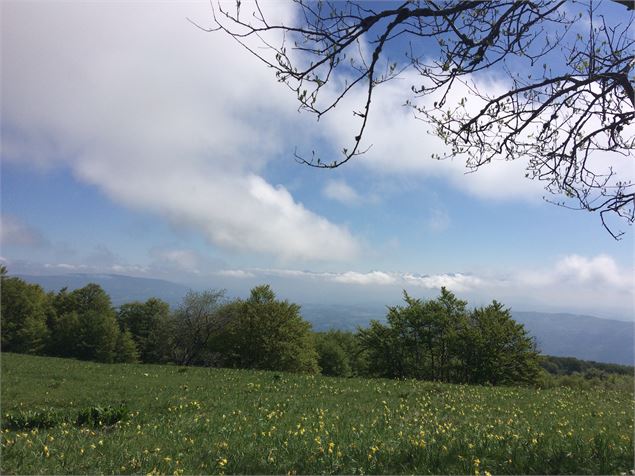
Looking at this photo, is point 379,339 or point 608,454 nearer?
point 608,454

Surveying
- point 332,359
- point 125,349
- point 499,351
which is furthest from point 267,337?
point 125,349

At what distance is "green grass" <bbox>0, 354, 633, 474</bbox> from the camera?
557 cm

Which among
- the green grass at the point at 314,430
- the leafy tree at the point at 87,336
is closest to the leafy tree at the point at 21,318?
the leafy tree at the point at 87,336

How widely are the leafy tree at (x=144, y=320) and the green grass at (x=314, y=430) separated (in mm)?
50101

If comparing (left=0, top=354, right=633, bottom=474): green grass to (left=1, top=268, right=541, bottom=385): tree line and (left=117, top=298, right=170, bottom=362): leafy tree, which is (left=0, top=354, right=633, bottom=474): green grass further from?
(left=117, top=298, right=170, bottom=362): leafy tree

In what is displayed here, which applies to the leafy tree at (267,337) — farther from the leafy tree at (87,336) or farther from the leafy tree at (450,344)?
the leafy tree at (87,336)

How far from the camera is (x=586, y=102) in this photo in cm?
574

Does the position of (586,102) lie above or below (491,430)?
above

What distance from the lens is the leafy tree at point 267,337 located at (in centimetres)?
3966

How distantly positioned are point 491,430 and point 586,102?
6.27 meters

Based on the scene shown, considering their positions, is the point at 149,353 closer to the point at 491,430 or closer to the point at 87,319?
the point at 87,319

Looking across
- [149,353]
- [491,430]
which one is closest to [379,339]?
[491,430]

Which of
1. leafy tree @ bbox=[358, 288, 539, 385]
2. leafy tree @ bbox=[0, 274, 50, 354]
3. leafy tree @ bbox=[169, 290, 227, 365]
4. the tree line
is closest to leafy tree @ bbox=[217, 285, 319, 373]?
the tree line

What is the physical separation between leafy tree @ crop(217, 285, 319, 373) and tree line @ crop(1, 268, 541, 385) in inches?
4.2
